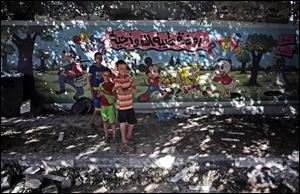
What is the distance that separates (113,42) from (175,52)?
1721 mm

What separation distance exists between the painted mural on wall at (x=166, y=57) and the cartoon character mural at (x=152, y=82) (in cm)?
3

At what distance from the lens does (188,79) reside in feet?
28.6

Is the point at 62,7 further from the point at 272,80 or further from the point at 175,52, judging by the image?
the point at 272,80

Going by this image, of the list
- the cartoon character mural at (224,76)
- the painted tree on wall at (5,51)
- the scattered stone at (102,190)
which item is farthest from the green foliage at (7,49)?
the cartoon character mural at (224,76)

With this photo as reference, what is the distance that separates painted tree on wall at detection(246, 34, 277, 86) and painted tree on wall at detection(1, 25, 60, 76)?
5.28 meters

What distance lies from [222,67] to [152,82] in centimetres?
198

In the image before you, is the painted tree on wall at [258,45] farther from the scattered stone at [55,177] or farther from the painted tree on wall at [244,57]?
the scattered stone at [55,177]

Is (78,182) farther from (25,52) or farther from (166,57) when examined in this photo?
(25,52)

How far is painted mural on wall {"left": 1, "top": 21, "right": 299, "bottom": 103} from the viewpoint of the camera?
8.48 meters

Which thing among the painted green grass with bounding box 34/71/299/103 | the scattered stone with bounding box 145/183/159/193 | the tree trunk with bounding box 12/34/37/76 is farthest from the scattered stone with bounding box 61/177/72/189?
the tree trunk with bounding box 12/34/37/76

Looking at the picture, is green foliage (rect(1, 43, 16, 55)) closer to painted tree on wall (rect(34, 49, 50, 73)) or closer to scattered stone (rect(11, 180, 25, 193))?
painted tree on wall (rect(34, 49, 50, 73))

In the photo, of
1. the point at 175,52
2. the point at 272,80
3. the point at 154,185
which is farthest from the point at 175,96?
the point at 154,185

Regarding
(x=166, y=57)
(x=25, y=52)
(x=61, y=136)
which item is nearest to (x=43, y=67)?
(x=25, y=52)

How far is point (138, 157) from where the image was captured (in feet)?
19.1
